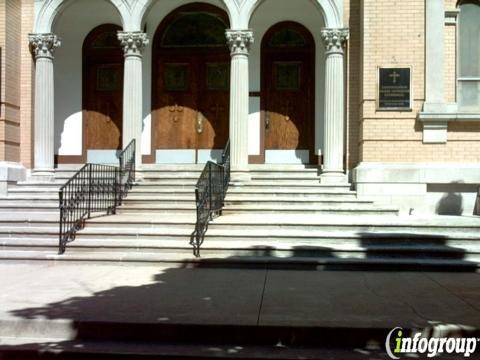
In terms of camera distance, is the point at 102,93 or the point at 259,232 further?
the point at 102,93

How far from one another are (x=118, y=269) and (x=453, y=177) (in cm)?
717

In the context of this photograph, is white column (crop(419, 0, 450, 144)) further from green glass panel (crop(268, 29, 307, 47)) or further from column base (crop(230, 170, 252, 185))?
column base (crop(230, 170, 252, 185))

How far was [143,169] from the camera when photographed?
42.9 ft

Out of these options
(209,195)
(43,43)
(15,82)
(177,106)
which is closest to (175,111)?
(177,106)

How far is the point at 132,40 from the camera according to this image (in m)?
12.6

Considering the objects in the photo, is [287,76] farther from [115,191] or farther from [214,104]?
[115,191]

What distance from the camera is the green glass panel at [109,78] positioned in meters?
14.5

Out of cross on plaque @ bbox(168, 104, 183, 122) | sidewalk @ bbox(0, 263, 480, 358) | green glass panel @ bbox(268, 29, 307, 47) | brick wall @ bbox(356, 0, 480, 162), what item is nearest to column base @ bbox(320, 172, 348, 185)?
brick wall @ bbox(356, 0, 480, 162)

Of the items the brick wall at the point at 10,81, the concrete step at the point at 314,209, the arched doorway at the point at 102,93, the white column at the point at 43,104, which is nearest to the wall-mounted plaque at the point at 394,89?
the concrete step at the point at 314,209

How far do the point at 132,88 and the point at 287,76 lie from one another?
410cm

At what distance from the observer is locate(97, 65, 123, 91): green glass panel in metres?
14.5

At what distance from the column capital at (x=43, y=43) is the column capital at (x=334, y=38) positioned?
6531mm

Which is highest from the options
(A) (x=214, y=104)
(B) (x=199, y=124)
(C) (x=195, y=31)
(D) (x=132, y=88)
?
(C) (x=195, y=31)

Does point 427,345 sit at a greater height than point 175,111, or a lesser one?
lesser
